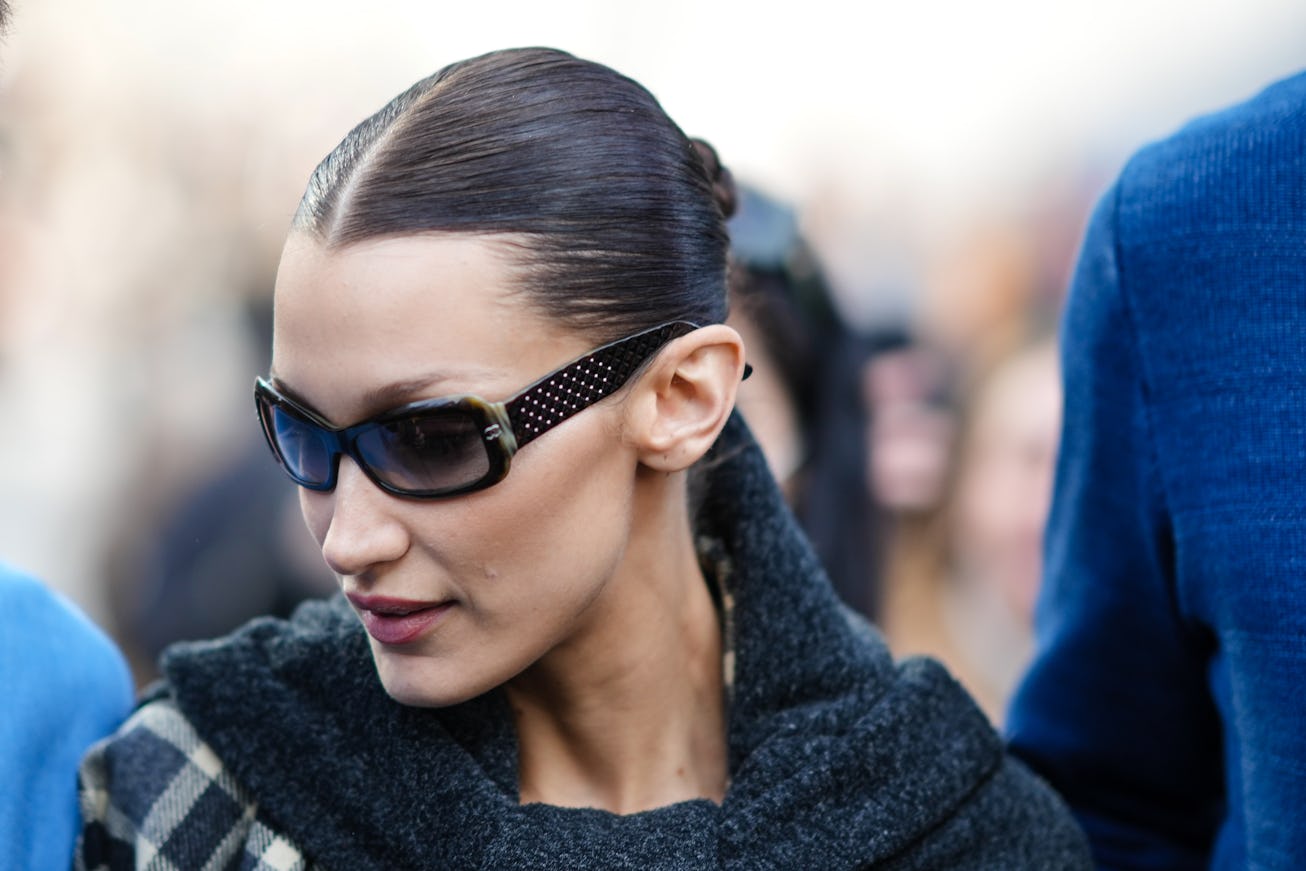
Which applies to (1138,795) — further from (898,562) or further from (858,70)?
(858,70)

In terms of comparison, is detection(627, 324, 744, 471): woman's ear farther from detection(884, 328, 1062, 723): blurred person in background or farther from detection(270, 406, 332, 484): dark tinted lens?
detection(884, 328, 1062, 723): blurred person in background

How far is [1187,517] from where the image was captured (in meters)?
1.85

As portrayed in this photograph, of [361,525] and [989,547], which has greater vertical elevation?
[361,525]

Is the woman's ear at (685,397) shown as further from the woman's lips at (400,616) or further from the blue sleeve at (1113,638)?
the blue sleeve at (1113,638)

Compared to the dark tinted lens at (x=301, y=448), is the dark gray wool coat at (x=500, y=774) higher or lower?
lower

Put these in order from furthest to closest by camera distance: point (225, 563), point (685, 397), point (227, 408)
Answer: point (227, 408) < point (225, 563) < point (685, 397)

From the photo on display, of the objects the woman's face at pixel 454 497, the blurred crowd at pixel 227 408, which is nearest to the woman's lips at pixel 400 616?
the woman's face at pixel 454 497

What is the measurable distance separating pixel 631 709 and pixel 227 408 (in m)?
2.07

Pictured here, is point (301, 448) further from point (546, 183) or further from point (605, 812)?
point (605, 812)

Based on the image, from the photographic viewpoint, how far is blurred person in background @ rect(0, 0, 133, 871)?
1621mm

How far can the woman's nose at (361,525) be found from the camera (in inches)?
60.1

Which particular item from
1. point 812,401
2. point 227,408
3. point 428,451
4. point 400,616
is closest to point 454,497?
point 428,451

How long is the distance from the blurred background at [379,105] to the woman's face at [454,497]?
0.57m

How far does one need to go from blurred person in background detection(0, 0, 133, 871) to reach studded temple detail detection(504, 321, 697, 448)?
71 centimetres
